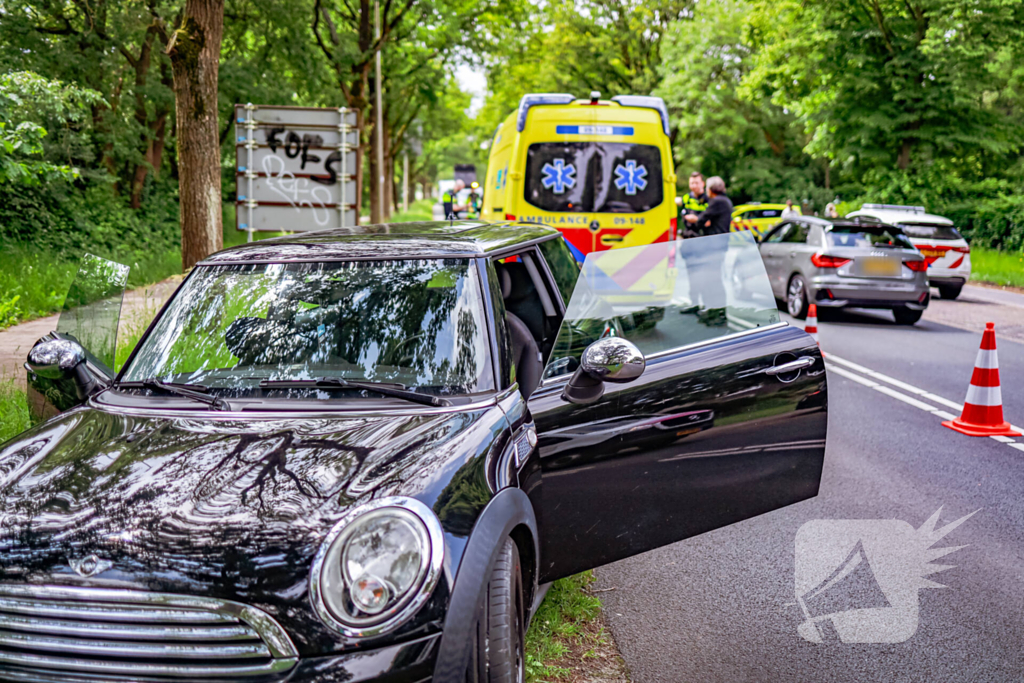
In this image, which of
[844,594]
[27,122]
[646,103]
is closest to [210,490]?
[844,594]

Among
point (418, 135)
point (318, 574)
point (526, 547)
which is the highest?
point (418, 135)

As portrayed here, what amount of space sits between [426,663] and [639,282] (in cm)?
237

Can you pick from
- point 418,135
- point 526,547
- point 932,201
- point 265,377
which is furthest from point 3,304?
point 418,135

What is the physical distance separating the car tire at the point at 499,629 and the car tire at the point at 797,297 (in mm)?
12562

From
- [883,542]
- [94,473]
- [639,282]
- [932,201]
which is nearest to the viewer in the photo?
[94,473]

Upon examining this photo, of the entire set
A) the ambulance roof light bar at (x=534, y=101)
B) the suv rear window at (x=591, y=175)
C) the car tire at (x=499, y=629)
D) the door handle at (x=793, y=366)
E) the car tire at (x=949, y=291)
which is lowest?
the car tire at (x=949, y=291)

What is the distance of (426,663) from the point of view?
7.38ft

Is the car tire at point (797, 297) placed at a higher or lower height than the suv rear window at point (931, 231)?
lower

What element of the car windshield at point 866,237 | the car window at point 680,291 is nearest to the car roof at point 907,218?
the car windshield at point 866,237

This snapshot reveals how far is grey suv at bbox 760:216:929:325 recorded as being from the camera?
1363 centimetres

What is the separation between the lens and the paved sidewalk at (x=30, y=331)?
7.47 meters

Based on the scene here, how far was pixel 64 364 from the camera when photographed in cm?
355

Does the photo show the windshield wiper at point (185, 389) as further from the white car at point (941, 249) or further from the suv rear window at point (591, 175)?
the white car at point (941, 249)

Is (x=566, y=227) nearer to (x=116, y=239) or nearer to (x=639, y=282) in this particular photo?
(x=639, y=282)
